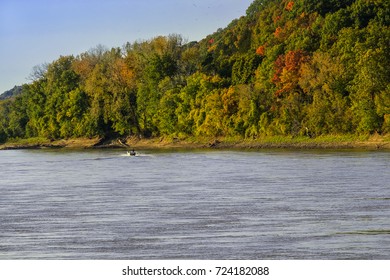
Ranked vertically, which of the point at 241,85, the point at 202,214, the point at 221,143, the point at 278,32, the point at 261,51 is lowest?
the point at 221,143

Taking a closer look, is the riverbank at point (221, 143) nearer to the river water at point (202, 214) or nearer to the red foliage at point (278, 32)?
the red foliage at point (278, 32)

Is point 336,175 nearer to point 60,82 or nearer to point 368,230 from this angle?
point 368,230

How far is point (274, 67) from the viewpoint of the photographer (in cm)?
11444

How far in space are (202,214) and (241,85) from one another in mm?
82855

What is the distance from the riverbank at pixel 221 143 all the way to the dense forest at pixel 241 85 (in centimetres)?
126

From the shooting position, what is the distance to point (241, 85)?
388 ft

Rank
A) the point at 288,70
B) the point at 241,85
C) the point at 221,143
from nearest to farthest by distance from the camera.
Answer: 1. the point at 288,70
2. the point at 221,143
3. the point at 241,85

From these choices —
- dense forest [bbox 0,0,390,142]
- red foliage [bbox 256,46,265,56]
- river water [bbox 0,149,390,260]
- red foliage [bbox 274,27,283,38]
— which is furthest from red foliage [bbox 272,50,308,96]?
river water [bbox 0,149,390,260]

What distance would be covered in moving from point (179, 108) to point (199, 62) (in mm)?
9615

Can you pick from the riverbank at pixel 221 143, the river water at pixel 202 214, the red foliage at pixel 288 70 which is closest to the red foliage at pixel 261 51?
the red foliage at pixel 288 70

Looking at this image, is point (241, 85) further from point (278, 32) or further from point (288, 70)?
point (278, 32)

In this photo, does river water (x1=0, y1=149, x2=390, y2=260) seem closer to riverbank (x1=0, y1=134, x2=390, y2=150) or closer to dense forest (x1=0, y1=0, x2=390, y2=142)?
riverbank (x1=0, y1=134, x2=390, y2=150)

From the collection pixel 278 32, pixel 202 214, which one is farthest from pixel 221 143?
pixel 202 214
